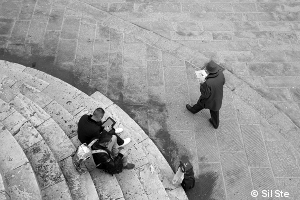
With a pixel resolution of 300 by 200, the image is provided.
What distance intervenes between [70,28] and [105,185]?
4770 millimetres

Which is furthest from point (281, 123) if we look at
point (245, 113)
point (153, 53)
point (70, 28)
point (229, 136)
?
point (70, 28)

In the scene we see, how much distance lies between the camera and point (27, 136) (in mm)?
5480

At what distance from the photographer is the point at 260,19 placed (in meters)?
9.27

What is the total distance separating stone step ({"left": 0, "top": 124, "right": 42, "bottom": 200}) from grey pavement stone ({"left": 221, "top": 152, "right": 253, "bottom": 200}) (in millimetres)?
3479

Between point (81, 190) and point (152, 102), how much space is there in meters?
2.84

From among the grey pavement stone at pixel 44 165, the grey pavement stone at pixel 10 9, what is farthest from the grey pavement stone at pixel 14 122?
the grey pavement stone at pixel 10 9

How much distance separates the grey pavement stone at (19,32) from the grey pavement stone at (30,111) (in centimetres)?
266

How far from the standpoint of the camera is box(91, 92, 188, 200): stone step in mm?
5820

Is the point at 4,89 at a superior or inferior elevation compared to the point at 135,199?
superior

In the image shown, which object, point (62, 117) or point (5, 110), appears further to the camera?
point (62, 117)

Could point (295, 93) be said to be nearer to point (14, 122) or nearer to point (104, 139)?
point (104, 139)

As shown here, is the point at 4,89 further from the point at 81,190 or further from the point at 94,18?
the point at 94,18

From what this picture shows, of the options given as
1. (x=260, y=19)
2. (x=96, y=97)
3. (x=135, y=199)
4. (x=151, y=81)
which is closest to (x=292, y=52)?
(x=260, y=19)

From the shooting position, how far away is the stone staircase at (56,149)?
4.96m
